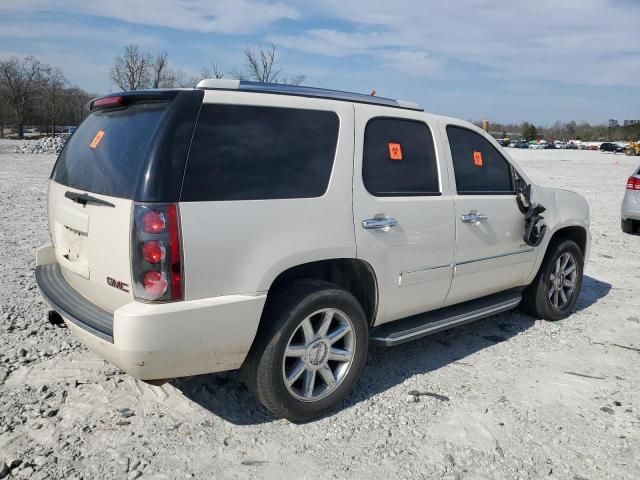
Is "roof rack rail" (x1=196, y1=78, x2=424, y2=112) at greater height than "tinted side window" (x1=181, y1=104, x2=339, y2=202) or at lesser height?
greater

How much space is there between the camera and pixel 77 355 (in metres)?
4.05

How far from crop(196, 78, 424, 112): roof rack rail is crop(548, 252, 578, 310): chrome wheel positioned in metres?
2.32

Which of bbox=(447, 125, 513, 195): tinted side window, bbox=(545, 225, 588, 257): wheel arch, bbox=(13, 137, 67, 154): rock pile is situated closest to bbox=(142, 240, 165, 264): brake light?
bbox=(447, 125, 513, 195): tinted side window

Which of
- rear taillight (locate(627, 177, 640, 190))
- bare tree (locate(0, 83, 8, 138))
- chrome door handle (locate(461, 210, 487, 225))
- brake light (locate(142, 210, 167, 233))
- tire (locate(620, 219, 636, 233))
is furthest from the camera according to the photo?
bare tree (locate(0, 83, 8, 138))

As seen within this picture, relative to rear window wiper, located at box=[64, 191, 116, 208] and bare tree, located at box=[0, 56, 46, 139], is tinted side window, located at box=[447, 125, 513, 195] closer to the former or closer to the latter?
rear window wiper, located at box=[64, 191, 116, 208]

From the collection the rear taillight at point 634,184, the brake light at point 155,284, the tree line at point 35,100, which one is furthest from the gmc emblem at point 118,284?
the tree line at point 35,100

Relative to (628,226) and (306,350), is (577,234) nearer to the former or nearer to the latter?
(306,350)

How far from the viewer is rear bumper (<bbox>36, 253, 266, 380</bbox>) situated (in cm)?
267

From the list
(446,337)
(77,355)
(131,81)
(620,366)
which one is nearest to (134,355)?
(77,355)

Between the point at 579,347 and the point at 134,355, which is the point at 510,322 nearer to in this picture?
the point at 579,347

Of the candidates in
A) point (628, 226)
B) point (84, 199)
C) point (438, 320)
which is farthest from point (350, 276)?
point (628, 226)

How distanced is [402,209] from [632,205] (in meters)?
8.16

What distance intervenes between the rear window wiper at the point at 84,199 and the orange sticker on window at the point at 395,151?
186cm

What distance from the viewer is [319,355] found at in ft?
11.0
